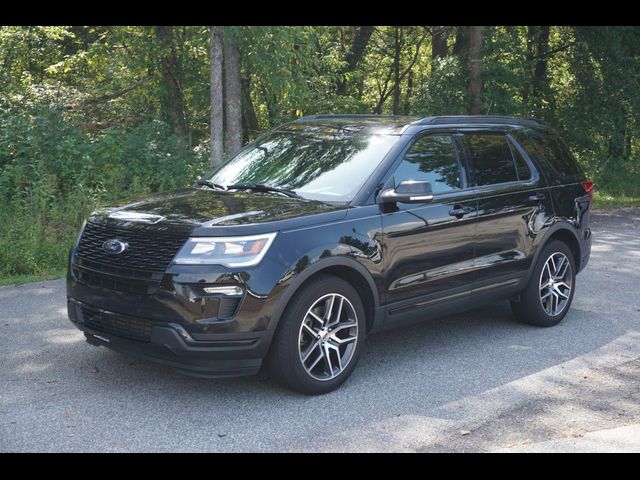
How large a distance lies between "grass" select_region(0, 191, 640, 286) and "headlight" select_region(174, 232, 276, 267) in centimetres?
453

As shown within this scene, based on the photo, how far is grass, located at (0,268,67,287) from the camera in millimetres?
8867

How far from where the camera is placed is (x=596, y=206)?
17578 mm

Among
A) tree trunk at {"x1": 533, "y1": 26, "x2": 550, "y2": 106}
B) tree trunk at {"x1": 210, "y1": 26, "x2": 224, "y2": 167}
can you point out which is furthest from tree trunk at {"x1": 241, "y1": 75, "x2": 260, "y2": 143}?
tree trunk at {"x1": 533, "y1": 26, "x2": 550, "y2": 106}

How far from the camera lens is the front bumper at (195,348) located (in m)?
5.00

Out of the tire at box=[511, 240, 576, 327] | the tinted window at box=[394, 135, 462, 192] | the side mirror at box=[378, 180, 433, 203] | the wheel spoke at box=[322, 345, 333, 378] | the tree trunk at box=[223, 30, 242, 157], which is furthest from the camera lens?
the tree trunk at box=[223, 30, 242, 157]

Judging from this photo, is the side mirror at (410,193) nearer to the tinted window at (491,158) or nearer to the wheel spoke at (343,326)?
the wheel spoke at (343,326)

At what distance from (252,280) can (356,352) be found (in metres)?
1.08

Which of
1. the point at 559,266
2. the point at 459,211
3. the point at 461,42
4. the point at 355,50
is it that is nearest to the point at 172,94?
the point at 355,50

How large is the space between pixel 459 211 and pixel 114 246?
272cm

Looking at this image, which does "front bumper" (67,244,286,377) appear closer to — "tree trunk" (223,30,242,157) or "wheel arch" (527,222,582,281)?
"wheel arch" (527,222,582,281)

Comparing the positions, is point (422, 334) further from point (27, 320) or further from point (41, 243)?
point (41, 243)

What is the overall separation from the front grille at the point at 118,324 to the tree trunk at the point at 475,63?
1477cm

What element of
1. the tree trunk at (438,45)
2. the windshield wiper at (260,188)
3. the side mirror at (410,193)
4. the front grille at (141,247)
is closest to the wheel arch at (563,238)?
the side mirror at (410,193)

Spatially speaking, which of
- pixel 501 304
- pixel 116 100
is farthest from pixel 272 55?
pixel 501 304
